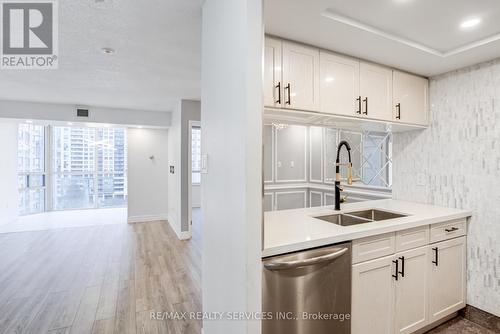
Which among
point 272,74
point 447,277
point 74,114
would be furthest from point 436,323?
point 74,114

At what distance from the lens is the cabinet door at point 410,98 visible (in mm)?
2441

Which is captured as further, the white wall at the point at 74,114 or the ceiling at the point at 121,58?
the white wall at the point at 74,114

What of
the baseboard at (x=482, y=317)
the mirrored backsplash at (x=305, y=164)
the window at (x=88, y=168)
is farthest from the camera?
the window at (x=88, y=168)

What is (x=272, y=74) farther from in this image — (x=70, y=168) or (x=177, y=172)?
(x=70, y=168)

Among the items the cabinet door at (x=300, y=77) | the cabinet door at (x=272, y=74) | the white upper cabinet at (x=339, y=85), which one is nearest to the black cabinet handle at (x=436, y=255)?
the white upper cabinet at (x=339, y=85)

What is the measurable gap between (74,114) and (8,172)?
232cm

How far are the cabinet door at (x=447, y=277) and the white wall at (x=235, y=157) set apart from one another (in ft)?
5.46

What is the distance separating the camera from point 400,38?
193 cm

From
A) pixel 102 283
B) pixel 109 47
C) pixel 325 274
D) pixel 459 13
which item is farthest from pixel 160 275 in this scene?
pixel 459 13

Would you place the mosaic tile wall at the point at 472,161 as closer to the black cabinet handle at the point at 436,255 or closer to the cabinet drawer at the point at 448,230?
the cabinet drawer at the point at 448,230

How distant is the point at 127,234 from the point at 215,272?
398cm

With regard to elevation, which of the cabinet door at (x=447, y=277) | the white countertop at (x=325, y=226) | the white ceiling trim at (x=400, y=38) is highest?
the white ceiling trim at (x=400, y=38)

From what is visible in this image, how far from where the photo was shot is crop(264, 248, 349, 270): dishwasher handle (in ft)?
4.37

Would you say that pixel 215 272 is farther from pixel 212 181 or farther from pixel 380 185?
pixel 380 185
